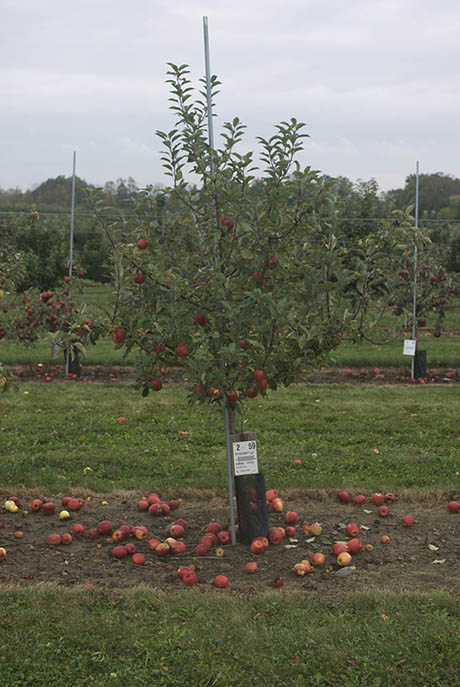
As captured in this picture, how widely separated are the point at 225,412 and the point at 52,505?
5.17 feet

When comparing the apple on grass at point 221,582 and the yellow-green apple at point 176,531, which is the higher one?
the yellow-green apple at point 176,531

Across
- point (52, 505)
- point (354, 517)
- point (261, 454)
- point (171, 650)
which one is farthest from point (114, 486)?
point (171, 650)

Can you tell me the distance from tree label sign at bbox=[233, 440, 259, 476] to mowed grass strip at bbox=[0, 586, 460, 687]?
33.1 inches

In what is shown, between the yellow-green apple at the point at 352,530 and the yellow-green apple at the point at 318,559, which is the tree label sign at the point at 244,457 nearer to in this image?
the yellow-green apple at the point at 318,559

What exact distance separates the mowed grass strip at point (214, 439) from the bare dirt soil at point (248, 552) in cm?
47

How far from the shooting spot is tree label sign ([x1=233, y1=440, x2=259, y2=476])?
4516 mm

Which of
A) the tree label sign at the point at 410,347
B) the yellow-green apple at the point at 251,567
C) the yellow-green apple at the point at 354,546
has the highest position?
the tree label sign at the point at 410,347

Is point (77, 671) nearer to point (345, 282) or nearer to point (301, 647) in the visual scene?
point (301, 647)

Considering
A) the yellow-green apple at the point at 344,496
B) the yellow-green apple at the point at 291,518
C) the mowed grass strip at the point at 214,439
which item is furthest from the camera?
the mowed grass strip at the point at 214,439

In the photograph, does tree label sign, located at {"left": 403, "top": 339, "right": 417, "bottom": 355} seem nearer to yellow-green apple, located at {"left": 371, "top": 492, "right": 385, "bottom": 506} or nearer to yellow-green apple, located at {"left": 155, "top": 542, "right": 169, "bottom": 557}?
yellow-green apple, located at {"left": 371, "top": 492, "right": 385, "bottom": 506}

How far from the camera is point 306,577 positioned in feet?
13.9

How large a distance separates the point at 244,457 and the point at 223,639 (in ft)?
4.31

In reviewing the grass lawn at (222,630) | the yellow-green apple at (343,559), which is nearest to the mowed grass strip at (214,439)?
the grass lawn at (222,630)

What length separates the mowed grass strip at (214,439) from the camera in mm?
6125
